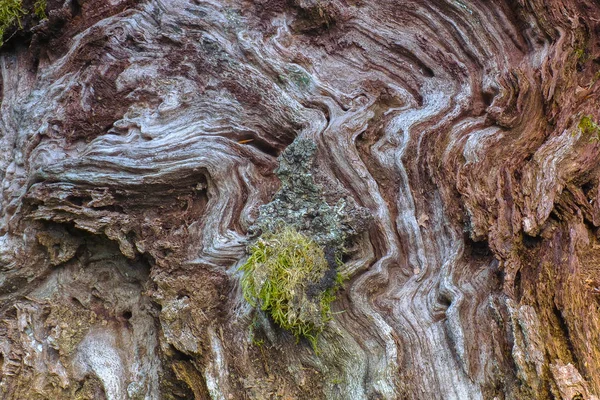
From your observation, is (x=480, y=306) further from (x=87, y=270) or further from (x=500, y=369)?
(x=87, y=270)

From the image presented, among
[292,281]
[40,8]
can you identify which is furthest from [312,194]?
[40,8]

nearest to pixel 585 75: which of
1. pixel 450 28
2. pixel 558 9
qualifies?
pixel 558 9

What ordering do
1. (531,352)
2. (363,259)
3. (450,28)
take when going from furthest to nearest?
1. (450,28)
2. (363,259)
3. (531,352)

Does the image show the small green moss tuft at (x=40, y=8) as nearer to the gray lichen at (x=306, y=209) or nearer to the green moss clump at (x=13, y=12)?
the green moss clump at (x=13, y=12)

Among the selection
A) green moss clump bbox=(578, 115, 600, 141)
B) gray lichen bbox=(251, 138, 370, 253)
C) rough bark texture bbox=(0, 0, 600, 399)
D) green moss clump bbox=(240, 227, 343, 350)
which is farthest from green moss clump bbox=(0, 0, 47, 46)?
green moss clump bbox=(578, 115, 600, 141)

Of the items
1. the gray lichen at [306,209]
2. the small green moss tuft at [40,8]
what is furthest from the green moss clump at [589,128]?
the small green moss tuft at [40,8]
